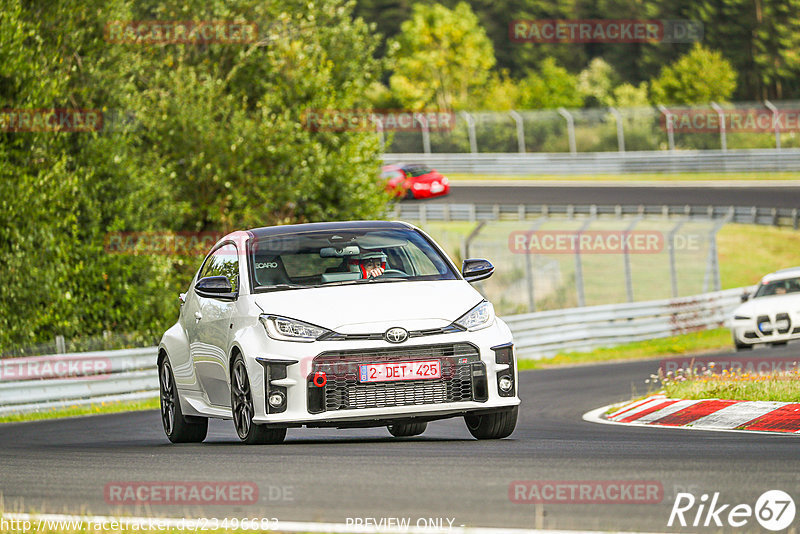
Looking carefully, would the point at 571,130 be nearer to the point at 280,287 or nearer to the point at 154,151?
the point at 154,151

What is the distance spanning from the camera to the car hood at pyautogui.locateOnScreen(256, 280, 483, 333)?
866 centimetres

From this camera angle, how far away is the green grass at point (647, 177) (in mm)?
51625

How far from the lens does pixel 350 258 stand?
9.75 meters

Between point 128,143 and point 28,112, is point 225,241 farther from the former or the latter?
point 128,143

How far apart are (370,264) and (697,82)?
73.3 m

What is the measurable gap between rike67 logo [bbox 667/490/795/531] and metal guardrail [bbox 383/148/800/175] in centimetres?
4740

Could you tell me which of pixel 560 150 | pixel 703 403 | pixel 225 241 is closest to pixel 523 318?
pixel 703 403

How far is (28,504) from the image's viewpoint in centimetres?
673

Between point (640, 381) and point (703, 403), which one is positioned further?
point (640, 381)

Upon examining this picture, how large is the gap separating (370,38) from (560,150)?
84.0 ft

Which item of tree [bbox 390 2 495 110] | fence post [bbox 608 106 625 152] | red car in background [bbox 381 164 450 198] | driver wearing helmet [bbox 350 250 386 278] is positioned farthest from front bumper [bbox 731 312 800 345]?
tree [bbox 390 2 495 110]

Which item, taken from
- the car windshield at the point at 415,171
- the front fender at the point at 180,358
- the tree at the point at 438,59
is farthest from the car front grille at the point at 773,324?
the tree at the point at 438,59

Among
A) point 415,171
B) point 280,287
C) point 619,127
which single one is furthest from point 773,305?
point 619,127

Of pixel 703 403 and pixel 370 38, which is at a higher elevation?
pixel 370 38
